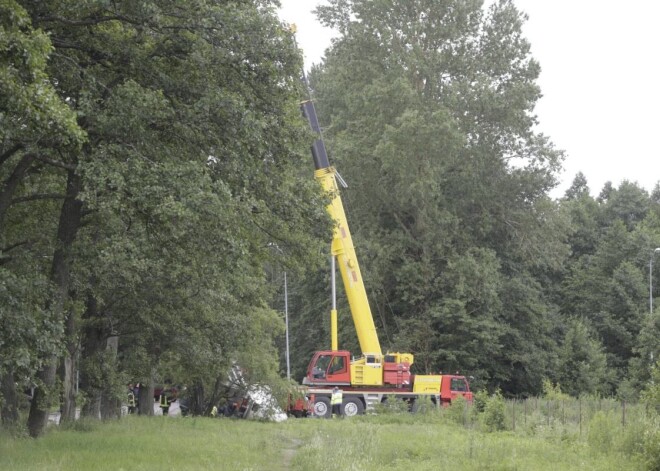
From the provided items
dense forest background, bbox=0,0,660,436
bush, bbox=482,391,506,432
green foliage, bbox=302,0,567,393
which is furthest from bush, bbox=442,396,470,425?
green foliage, bbox=302,0,567,393

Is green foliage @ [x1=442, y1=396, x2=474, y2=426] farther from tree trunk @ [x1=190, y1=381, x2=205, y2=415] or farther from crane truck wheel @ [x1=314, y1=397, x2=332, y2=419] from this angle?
tree trunk @ [x1=190, y1=381, x2=205, y2=415]

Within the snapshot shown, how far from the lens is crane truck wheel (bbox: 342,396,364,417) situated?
3488cm

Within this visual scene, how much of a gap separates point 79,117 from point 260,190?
10.4 feet

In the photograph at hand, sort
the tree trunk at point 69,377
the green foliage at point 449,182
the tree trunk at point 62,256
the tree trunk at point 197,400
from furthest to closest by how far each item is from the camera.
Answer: the green foliage at point 449,182
the tree trunk at point 197,400
the tree trunk at point 69,377
the tree trunk at point 62,256

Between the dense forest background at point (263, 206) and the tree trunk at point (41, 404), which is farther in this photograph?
the tree trunk at point (41, 404)

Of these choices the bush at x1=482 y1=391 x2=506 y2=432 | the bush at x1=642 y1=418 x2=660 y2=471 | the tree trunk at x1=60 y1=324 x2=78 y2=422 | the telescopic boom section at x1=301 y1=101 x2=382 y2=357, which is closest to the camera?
the bush at x1=642 y1=418 x2=660 y2=471

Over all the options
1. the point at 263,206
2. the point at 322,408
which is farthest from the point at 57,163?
the point at 322,408

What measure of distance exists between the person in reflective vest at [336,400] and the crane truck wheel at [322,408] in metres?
0.28

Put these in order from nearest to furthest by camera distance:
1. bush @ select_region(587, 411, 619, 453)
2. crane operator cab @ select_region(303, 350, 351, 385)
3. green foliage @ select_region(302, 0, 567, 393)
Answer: bush @ select_region(587, 411, 619, 453)
crane operator cab @ select_region(303, 350, 351, 385)
green foliage @ select_region(302, 0, 567, 393)

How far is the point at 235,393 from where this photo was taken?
1412 inches

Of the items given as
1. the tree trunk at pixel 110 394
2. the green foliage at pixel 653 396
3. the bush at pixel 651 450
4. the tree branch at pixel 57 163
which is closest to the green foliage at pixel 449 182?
the tree trunk at pixel 110 394

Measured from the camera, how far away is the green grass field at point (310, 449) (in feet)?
44.7

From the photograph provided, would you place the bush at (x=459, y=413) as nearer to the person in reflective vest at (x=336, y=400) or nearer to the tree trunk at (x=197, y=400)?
the person in reflective vest at (x=336, y=400)

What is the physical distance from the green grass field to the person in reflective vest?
32.9ft
